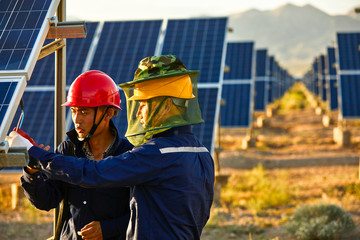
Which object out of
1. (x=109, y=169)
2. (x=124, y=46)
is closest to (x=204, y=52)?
(x=124, y=46)

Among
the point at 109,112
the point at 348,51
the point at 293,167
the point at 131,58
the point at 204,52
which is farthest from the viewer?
the point at 348,51

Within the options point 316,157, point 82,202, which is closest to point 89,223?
point 82,202

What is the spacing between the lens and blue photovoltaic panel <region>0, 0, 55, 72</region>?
3.33 metres

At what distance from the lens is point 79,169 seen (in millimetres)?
2797

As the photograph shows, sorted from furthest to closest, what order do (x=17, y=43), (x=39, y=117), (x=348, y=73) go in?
1. (x=348, y=73)
2. (x=39, y=117)
3. (x=17, y=43)

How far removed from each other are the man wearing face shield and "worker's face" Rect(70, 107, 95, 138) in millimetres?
480

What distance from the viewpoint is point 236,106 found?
728 inches

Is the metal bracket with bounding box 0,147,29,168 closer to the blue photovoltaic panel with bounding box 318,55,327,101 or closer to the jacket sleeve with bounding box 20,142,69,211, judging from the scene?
the jacket sleeve with bounding box 20,142,69,211

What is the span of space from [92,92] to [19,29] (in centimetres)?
65

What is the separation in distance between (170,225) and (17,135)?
97 cm

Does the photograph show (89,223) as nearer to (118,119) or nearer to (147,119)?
(147,119)

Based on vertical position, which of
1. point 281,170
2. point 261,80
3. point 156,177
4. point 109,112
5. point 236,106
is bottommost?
point 261,80

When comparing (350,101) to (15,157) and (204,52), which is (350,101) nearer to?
(204,52)

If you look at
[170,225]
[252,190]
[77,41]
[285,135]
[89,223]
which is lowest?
[285,135]
